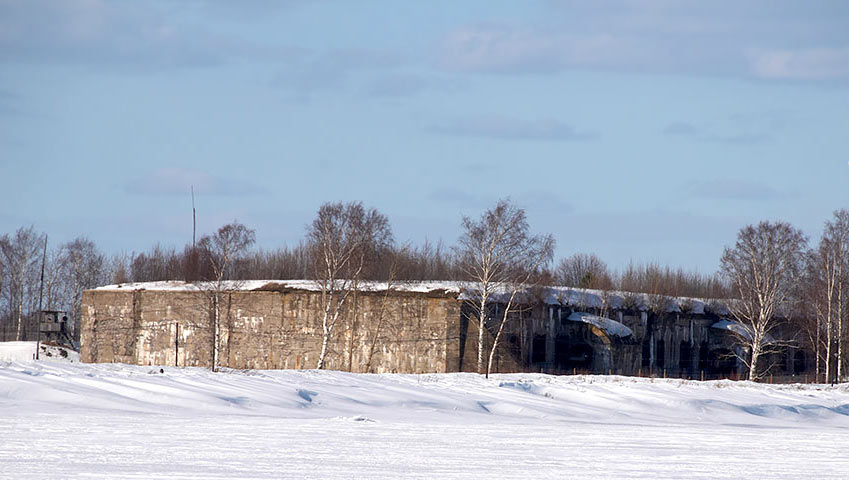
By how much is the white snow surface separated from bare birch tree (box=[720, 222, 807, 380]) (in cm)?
1146

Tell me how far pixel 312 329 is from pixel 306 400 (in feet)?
55.4

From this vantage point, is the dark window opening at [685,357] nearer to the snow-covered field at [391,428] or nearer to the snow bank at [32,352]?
the snow-covered field at [391,428]

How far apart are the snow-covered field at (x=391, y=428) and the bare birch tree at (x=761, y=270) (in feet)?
36.4

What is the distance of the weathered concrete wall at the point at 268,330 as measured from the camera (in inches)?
1334

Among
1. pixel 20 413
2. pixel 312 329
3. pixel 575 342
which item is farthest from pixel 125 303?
pixel 20 413

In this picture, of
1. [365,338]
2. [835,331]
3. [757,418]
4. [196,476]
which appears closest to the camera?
[196,476]

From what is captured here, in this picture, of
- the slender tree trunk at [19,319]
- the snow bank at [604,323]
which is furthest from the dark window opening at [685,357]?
the slender tree trunk at [19,319]

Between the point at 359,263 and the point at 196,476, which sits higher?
the point at 359,263

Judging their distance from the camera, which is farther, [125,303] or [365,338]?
[125,303]

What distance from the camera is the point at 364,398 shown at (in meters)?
19.3

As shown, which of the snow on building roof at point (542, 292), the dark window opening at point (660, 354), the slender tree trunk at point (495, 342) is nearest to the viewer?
the slender tree trunk at point (495, 342)

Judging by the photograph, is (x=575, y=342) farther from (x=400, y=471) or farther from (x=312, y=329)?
(x=400, y=471)

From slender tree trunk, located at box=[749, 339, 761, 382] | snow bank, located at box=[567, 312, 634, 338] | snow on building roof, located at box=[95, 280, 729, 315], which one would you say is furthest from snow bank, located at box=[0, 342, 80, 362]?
slender tree trunk, located at box=[749, 339, 761, 382]

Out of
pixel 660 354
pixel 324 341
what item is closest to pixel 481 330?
pixel 324 341
